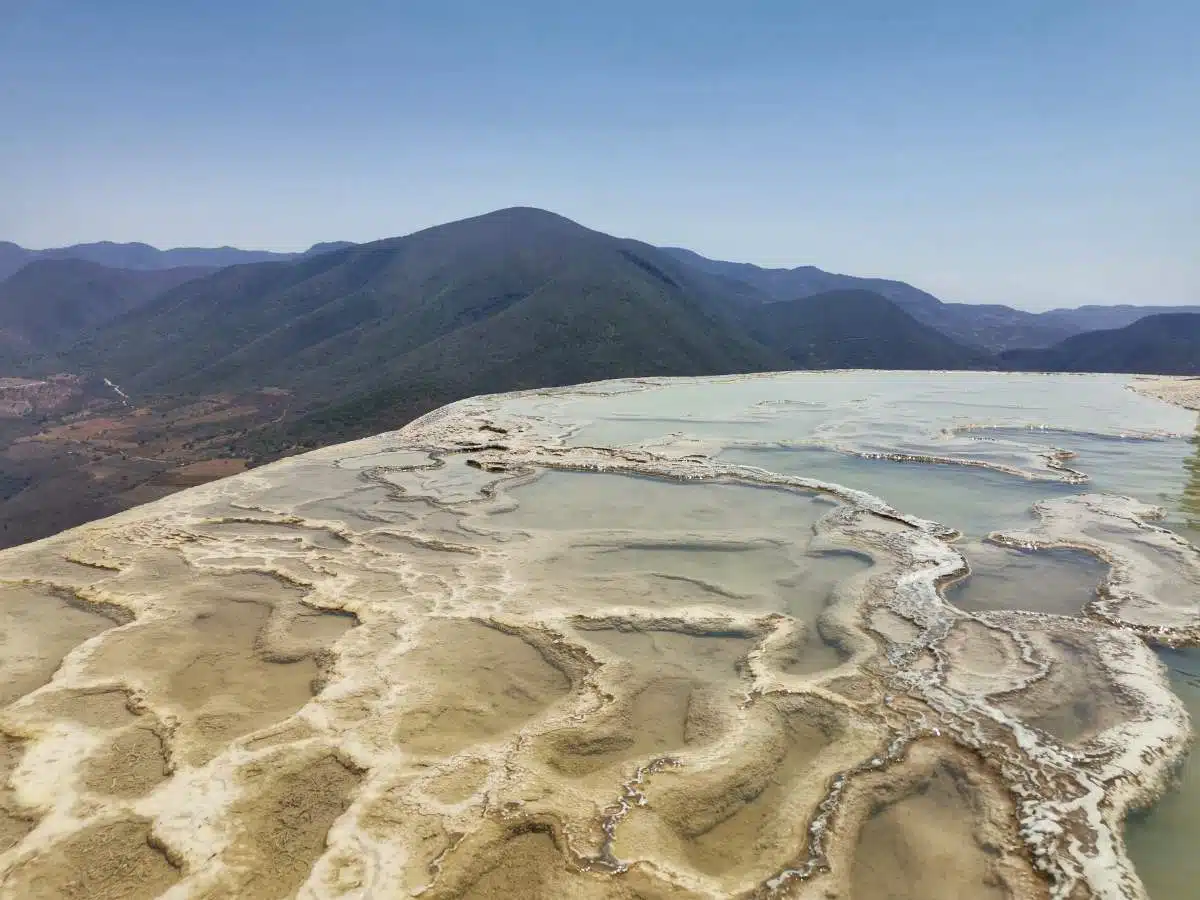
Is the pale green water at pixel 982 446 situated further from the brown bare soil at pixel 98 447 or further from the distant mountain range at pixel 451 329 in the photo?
the distant mountain range at pixel 451 329

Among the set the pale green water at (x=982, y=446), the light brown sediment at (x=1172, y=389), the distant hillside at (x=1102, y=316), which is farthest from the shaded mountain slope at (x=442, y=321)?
the distant hillside at (x=1102, y=316)

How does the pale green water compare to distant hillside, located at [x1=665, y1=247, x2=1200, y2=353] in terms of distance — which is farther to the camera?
distant hillside, located at [x1=665, y1=247, x2=1200, y2=353]

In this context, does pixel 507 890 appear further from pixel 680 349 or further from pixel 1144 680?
pixel 680 349

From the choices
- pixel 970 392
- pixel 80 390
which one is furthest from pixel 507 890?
pixel 80 390

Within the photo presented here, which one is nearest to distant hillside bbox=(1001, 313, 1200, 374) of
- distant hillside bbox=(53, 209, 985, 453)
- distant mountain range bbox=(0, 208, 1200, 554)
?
distant mountain range bbox=(0, 208, 1200, 554)

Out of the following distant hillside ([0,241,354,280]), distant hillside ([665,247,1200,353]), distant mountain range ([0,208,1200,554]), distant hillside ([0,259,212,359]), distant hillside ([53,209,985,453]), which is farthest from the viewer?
distant hillside ([0,241,354,280])

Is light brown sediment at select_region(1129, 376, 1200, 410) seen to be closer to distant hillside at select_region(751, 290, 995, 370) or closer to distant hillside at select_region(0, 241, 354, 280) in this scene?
distant hillside at select_region(751, 290, 995, 370)

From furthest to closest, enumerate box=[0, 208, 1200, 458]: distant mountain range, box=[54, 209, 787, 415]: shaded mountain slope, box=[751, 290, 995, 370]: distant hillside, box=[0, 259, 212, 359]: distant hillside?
box=[0, 259, 212, 359]: distant hillside, box=[751, 290, 995, 370]: distant hillside, box=[54, 209, 787, 415]: shaded mountain slope, box=[0, 208, 1200, 458]: distant mountain range

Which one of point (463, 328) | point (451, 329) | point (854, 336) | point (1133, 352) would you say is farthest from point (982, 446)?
point (1133, 352)
